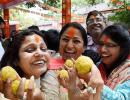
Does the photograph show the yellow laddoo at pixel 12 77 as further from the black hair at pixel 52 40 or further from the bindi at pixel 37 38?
the black hair at pixel 52 40

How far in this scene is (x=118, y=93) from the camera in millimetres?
2100

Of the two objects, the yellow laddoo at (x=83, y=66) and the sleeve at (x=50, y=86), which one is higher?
the yellow laddoo at (x=83, y=66)

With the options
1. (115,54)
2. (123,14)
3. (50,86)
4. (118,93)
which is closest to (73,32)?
Result: (115,54)

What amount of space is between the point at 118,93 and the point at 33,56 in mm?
594

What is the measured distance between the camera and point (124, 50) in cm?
245

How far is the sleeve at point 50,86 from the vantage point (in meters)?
2.26

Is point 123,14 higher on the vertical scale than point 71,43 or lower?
lower

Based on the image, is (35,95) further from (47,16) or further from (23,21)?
(23,21)

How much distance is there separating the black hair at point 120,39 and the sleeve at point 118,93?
0.30 meters

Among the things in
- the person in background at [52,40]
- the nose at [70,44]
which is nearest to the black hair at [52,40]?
the person in background at [52,40]

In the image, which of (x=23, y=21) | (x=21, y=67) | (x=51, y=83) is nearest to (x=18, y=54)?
(x=21, y=67)

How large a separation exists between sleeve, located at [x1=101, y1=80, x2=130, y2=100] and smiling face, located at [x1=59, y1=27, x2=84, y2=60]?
2.80ft

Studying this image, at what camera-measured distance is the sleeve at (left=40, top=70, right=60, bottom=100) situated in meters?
2.26

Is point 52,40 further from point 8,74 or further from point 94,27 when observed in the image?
point 8,74
